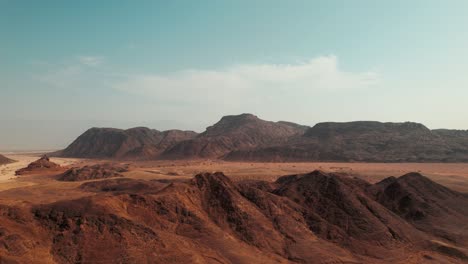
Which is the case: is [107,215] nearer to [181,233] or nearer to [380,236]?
[181,233]

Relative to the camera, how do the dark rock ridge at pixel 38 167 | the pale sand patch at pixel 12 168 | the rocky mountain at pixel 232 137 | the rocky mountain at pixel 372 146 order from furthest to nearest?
the rocky mountain at pixel 232 137 → the rocky mountain at pixel 372 146 → the dark rock ridge at pixel 38 167 → the pale sand patch at pixel 12 168

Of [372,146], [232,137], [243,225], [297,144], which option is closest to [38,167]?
[243,225]

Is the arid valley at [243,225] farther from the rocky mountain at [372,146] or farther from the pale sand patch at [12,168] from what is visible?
the rocky mountain at [372,146]

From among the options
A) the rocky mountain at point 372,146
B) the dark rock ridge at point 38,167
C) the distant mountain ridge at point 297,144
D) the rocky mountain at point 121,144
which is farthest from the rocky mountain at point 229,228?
the rocky mountain at point 121,144

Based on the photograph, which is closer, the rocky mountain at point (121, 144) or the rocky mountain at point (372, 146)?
the rocky mountain at point (372, 146)

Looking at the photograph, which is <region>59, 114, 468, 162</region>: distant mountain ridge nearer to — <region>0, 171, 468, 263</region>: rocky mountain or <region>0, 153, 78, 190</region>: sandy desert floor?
<region>0, 153, 78, 190</region>: sandy desert floor

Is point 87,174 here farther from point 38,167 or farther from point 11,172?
point 11,172
